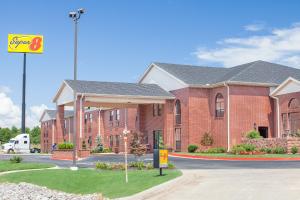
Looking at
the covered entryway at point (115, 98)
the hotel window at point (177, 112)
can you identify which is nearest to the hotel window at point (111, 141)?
the covered entryway at point (115, 98)

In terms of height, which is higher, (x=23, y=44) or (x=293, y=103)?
(x=23, y=44)

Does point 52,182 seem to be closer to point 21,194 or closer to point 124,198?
point 21,194

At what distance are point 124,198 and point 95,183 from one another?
5097 mm

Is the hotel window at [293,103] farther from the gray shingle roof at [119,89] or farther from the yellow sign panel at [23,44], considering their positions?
the yellow sign panel at [23,44]

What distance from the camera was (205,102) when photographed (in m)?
49.6

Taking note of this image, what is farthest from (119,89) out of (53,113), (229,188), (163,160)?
(53,113)

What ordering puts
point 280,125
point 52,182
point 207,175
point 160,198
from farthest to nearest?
point 280,125
point 52,182
point 207,175
point 160,198

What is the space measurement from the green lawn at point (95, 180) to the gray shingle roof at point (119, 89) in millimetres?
18793

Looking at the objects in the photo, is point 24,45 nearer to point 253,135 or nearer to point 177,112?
point 177,112

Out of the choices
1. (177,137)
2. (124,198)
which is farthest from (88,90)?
(124,198)

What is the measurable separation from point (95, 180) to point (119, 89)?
26.1 metres

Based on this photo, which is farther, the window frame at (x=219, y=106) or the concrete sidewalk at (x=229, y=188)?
the window frame at (x=219, y=106)

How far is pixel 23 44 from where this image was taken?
73.6m

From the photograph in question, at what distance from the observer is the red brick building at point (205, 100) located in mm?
46844
